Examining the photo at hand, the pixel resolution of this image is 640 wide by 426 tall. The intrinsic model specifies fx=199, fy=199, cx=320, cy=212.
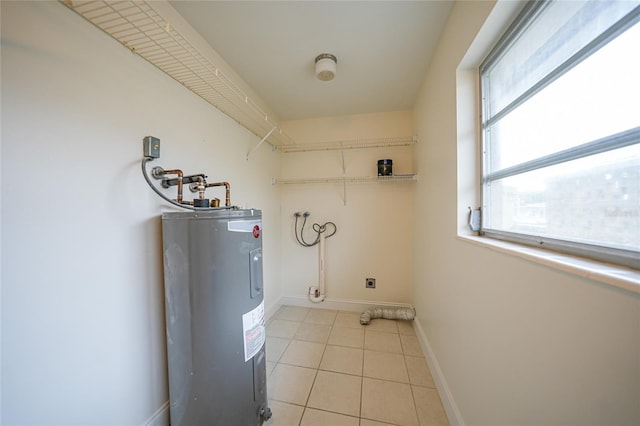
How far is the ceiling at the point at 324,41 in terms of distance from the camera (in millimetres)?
1206

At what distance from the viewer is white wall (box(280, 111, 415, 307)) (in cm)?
243

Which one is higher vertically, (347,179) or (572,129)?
(347,179)

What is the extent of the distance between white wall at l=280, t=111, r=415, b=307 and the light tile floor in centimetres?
48

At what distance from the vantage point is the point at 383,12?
1.23 m

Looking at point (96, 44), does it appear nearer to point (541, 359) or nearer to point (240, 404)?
point (240, 404)

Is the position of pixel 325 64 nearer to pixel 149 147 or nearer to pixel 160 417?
pixel 149 147

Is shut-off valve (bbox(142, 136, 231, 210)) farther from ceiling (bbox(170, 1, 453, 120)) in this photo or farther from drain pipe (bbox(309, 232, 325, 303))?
drain pipe (bbox(309, 232, 325, 303))

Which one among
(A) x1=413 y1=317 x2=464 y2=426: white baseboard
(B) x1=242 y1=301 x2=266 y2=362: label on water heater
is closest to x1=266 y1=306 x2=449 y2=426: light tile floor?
(A) x1=413 y1=317 x2=464 y2=426: white baseboard

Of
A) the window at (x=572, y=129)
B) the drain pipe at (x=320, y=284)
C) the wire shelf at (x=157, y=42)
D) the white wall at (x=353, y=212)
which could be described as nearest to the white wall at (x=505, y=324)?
the window at (x=572, y=129)

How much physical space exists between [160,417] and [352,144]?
2.74 metres

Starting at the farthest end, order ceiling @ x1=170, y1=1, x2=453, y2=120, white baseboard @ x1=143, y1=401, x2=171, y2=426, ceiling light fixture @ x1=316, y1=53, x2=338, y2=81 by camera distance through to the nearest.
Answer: ceiling light fixture @ x1=316, y1=53, x2=338, y2=81 → ceiling @ x1=170, y1=1, x2=453, y2=120 → white baseboard @ x1=143, y1=401, x2=171, y2=426

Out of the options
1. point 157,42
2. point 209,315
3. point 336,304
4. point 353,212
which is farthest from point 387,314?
point 157,42

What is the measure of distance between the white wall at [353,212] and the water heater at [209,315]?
161 cm

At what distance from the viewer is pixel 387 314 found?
89.4 inches
